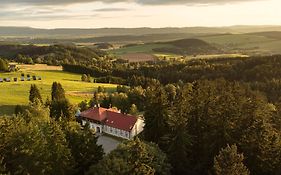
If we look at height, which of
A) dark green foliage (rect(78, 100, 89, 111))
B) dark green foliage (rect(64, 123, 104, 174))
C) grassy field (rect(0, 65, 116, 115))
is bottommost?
dark green foliage (rect(78, 100, 89, 111))

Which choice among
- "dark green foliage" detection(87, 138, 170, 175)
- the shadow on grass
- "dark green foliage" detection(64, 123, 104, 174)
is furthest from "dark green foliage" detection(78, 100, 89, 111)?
"dark green foliage" detection(87, 138, 170, 175)

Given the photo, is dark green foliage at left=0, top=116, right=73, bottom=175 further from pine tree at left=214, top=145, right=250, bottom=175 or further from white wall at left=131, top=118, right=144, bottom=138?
white wall at left=131, top=118, right=144, bottom=138

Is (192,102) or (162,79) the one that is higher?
(192,102)

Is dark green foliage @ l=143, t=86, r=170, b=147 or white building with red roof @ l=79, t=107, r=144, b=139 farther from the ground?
dark green foliage @ l=143, t=86, r=170, b=147

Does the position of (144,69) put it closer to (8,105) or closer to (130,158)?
(8,105)

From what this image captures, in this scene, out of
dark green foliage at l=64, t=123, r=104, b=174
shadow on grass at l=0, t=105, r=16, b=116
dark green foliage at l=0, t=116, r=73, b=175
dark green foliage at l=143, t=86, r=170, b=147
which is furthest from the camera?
shadow on grass at l=0, t=105, r=16, b=116

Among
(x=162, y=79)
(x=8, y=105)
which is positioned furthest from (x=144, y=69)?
(x=8, y=105)

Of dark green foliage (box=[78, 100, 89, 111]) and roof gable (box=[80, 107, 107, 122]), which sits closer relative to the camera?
roof gable (box=[80, 107, 107, 122])

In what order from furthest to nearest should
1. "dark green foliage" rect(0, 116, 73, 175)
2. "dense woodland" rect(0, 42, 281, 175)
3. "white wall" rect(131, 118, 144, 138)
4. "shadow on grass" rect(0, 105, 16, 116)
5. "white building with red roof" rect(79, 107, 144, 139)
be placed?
"shadow on grass" rect(0, 105, 16, 116)
"white building with red roof" rect(79, 107, 144, 139)
"white wall" rect(131, 118, 144, 138)
"dark green foliage" rect(0, 116, 73, 175)
"dense woodland" rect(0, 42, 281, 175)
